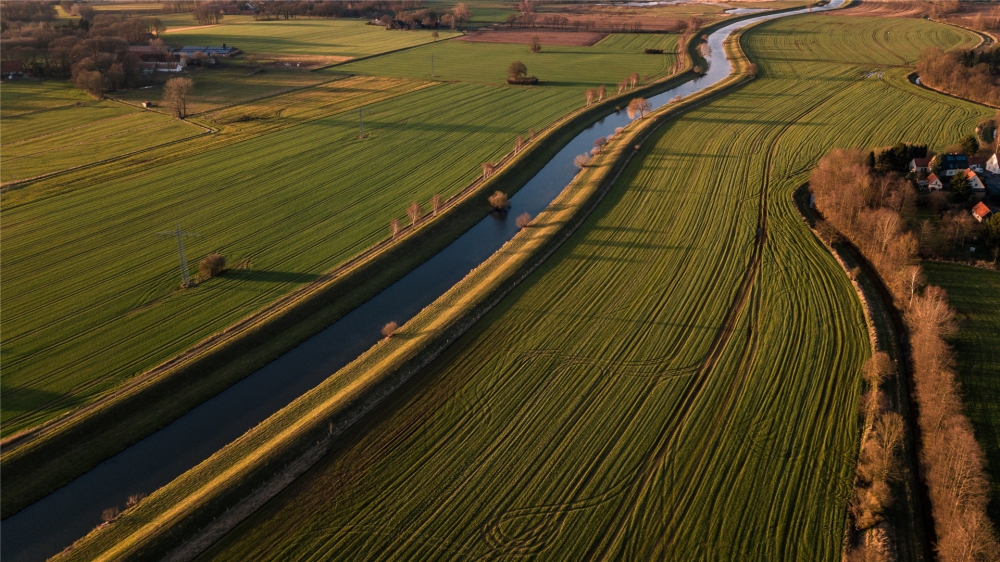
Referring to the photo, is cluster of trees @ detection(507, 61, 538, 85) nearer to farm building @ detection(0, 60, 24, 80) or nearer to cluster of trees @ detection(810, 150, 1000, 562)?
cluster of trees @ detection(810, 150, 1000, 562)

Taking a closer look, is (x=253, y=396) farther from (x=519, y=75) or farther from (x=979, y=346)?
(x=519, y=75)

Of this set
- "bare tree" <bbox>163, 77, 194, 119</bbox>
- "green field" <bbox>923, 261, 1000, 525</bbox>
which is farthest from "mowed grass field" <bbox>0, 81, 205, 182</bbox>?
"green field" <bbox>923, 261, 1000, 525</bbox>

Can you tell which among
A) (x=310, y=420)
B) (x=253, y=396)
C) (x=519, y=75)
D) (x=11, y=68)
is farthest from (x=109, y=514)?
(x=11, y=68)

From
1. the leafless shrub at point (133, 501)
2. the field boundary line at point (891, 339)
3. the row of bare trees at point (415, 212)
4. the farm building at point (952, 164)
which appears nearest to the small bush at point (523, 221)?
the row of bare trees at point (415, 212)

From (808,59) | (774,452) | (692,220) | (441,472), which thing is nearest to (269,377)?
(441,472)

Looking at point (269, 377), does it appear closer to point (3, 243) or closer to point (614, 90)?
point (3, 243)

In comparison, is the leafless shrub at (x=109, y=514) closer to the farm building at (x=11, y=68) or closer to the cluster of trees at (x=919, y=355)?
the cluster of trees at (x=919, y=355)
